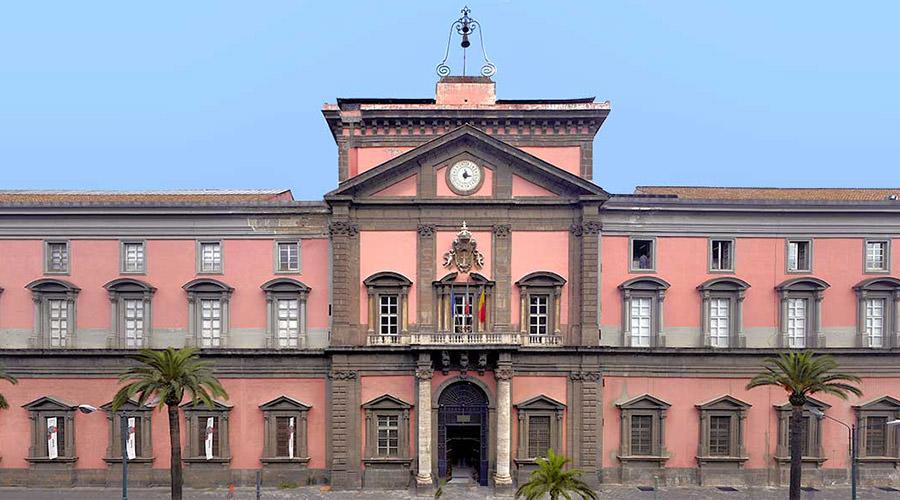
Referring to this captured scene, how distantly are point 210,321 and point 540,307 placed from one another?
17090 millimetres

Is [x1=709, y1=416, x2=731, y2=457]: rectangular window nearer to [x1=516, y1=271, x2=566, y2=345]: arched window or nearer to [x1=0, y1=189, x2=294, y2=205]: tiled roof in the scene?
[x1=516, y1=271, x2=566, y2=345]: arched window

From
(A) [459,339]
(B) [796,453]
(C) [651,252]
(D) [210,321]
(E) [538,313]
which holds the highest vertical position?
(C) [651,252]

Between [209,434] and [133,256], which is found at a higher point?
[133,256]

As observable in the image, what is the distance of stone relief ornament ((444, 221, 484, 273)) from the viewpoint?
3012 cm

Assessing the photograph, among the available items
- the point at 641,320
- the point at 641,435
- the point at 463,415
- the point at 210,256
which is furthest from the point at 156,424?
the point at 641,320

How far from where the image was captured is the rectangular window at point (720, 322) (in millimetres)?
30859

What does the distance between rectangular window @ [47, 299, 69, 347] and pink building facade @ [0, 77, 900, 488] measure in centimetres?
9

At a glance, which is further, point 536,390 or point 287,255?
point 287,255

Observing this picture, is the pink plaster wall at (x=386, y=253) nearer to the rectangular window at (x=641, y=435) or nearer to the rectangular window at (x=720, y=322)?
the rectangular window at (x=641, y=435)

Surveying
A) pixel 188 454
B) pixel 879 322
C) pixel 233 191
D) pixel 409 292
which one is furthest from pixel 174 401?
pixel 879 322

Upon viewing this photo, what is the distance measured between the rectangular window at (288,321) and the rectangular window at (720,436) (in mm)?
21918

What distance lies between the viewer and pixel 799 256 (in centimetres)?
3108

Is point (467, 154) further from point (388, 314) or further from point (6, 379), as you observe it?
point (6, 379)

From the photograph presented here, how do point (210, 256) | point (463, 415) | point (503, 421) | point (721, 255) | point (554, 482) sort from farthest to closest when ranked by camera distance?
1. point (210, 256)
2. point (721, 255)
3. point (463, 415)
4. point (503, 421)
5. point (554, 482)
